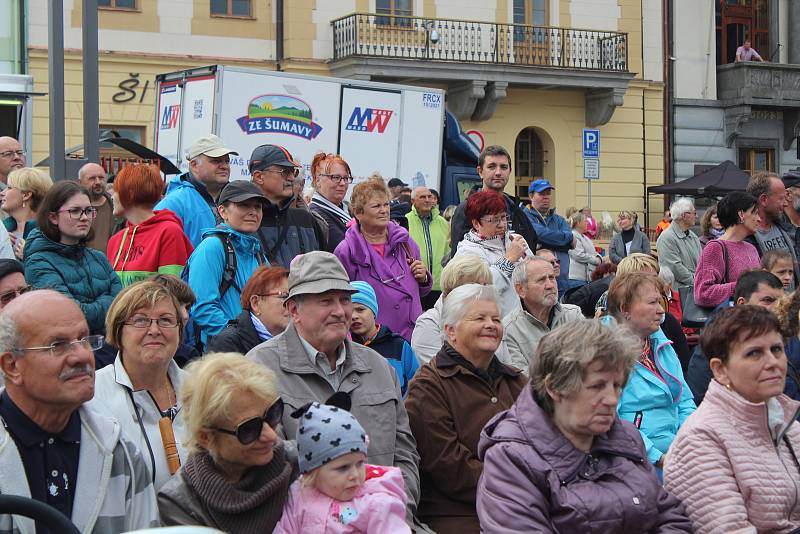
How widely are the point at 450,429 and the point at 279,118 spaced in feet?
38.5

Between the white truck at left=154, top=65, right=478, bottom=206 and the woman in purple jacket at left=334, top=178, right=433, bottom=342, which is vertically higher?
the white truck at left=154, top=65, right=478, bottom=206

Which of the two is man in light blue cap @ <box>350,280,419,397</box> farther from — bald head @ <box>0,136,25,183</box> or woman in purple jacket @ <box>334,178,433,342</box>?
bald head @ <box>0,136,25,183</box>

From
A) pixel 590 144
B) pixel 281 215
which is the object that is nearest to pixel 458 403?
pixel 281 215

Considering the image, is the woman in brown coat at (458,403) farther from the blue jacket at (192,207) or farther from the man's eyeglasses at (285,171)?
the blue jacket at (192,207)

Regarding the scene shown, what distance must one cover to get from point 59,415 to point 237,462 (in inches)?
25.7

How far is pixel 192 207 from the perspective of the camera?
823 cm

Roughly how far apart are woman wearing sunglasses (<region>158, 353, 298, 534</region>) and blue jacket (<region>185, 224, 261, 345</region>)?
8.03 ft

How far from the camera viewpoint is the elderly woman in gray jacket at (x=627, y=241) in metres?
18.4

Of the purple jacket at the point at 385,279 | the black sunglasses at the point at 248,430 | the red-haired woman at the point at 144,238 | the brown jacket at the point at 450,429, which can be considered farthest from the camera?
the purple jacket at the point at 385,279

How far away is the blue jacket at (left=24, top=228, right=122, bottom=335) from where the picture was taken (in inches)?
261

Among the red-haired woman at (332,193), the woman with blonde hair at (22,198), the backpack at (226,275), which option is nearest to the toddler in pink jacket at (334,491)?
the backpack at (226,275)

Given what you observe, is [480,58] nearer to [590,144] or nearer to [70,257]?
[590,144]

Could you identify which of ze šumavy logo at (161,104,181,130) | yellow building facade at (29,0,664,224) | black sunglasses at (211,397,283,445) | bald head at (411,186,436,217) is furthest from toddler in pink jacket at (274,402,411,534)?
yellow building facade at (29,0,664,224)

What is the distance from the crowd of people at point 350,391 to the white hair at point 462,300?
0.01 m
